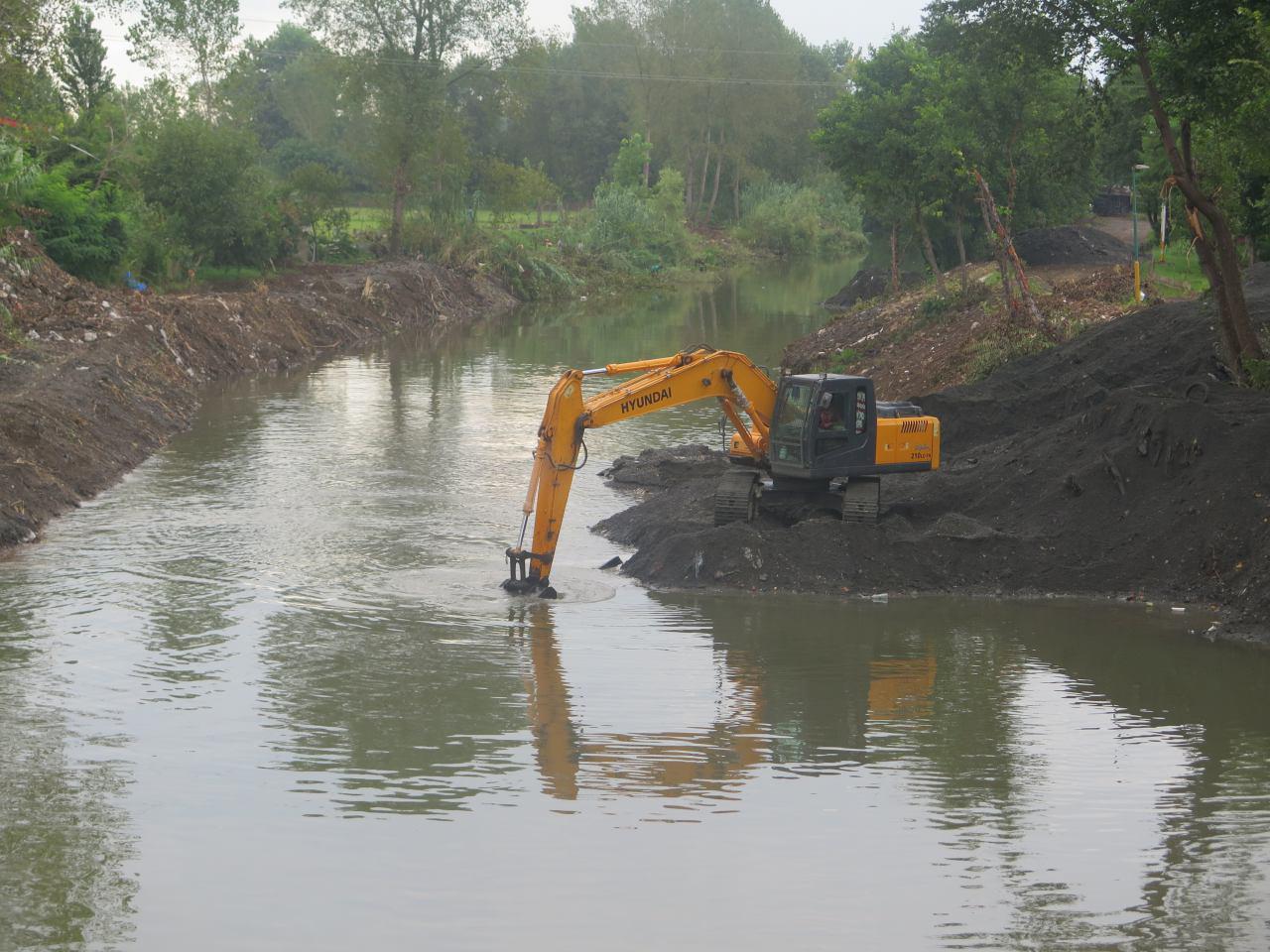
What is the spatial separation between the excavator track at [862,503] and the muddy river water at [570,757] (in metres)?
1.49

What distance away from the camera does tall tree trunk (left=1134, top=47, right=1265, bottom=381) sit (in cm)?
2003

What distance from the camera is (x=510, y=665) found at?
1538cm

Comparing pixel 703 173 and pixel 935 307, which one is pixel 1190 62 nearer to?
pixel 935 307

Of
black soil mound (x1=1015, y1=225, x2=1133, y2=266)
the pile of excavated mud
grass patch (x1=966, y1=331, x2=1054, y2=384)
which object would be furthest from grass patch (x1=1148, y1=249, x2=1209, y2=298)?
the pile of excavated mud

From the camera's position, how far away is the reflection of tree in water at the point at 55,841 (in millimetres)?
9211

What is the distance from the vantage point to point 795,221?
91312 millimetres

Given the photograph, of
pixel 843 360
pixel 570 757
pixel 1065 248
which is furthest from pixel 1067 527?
pixel 1065 248

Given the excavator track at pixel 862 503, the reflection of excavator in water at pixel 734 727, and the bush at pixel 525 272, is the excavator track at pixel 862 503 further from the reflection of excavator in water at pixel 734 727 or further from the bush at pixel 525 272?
the bush at pixel 525 272

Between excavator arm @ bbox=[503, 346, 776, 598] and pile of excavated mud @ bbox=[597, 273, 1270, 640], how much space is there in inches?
65.8

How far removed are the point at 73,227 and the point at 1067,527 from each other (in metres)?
29.1

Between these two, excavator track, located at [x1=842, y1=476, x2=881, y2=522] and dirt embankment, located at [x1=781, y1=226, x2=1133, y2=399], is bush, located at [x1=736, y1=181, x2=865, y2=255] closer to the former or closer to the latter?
dirt embankment, located at [x1=781, y1=226, x2=1133, y2=399]

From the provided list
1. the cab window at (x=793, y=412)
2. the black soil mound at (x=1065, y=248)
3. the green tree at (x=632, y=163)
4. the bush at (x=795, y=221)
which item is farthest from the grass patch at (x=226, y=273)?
the bush at (x=795, y=221)

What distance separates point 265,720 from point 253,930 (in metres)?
4.50

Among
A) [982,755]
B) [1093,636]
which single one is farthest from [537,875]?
[1093,636]
